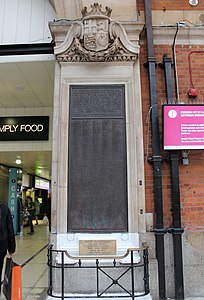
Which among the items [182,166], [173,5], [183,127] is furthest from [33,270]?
[173,5]

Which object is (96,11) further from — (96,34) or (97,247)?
(97,247)

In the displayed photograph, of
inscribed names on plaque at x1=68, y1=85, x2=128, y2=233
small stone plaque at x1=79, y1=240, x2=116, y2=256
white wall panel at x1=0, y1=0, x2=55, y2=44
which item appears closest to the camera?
small stone plaque at x1=79, y1=240, x2=116, y2=256

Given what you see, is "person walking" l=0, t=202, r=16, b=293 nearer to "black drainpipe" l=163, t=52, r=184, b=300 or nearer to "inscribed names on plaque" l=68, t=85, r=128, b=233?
"inscribed names on plaque" l=68, t=85, r=128, b=233

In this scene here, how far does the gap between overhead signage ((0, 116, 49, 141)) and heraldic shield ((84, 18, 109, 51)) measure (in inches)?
183

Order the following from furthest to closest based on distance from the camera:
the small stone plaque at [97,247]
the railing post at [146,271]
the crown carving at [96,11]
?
the crown carving at [96,11], the small stone plaque at [97,247], the railing post at [146,271]

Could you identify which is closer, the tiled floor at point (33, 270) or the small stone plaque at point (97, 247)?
the small stone plaque at point (97, 247)

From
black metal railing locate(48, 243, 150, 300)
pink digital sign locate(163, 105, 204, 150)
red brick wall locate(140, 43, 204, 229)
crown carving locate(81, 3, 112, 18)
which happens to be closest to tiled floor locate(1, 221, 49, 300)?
black metal railing locate(48, 243, 150, 300)

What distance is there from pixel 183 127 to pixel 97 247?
252 cm

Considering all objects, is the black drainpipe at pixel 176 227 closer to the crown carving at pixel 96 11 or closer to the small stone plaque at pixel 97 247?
the small stone plaque at pixel 97 247

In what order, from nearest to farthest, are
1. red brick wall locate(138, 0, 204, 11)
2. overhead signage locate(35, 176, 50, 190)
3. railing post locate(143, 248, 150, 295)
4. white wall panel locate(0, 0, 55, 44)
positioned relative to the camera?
railing post locate(143, 248, 150, 295) < red brick wall locate(138, 0, 204, 11) < white wall panel locate(0, 0, 55, 44) < overhead signage locate(35, 176, 50, 190)

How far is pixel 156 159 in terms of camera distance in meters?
5.10

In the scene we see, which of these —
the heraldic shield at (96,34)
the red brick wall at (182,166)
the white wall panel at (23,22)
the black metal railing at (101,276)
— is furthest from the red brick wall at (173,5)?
the black metal railing at (101,276)

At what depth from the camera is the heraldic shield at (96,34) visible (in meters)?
5.18

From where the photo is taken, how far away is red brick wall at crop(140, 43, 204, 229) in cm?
516
